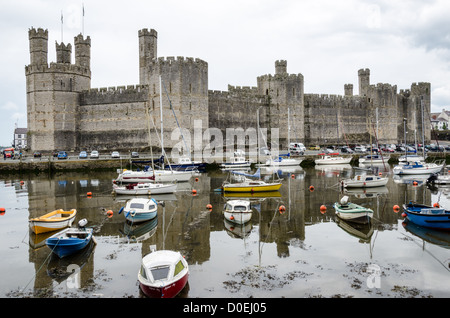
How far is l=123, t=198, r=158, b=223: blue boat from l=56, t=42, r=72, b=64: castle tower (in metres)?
34.1

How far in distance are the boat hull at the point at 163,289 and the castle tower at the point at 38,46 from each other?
38.7m

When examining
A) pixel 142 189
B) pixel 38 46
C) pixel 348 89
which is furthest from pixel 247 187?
pixel 348 89

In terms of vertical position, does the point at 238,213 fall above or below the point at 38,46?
below

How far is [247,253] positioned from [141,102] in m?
32.0

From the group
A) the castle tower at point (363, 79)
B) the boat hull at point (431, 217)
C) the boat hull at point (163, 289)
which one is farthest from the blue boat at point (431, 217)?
the castle tower at point (363, 79)

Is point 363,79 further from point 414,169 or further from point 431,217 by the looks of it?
point 431,217

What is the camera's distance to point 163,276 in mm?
8227

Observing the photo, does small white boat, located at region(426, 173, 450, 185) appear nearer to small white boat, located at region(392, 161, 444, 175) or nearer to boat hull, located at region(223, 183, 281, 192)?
small white boat, located at region(392, 161, 444, 175)

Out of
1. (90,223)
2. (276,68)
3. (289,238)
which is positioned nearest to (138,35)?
(276,68)

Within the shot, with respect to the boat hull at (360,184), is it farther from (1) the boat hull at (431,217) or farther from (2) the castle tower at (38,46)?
(2) the castle tower at (38,46)

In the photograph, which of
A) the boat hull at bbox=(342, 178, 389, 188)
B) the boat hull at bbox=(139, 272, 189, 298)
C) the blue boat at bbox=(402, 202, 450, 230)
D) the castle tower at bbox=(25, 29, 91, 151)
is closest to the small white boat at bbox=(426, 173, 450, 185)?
the boat hull at bbox=(342, 178, 389, 188)

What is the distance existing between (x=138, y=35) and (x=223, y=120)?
13.4m
